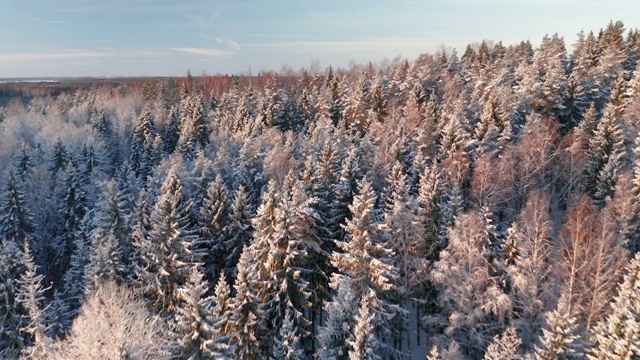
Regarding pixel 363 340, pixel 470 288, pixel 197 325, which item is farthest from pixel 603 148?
pixel 197 325

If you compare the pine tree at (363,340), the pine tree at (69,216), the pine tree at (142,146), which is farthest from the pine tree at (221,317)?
the pine tree at (142,146)

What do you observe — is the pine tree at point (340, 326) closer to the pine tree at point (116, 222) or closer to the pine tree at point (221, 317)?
the pine tree at point (221, 317)

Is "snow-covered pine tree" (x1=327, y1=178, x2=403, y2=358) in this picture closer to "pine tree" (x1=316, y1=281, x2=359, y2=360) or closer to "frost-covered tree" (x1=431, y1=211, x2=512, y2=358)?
"pine tree" (x1=316, y1=281, x2=359, y2=360)

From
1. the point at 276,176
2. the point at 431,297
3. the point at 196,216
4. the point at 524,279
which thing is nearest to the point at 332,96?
the point at 276,176

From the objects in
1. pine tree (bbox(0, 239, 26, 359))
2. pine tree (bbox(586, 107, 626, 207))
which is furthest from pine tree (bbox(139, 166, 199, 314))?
pine tree (bbox(586, 107, 626, 207))

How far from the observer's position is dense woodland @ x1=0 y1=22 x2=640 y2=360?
23.4 m

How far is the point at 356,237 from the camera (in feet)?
84.1

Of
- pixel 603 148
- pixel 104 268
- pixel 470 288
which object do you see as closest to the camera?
pixel 470 288

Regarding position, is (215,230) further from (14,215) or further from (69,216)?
(14,215)

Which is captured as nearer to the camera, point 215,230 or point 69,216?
point 215,230

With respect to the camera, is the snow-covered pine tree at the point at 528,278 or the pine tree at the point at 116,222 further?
the pine tree at the point at 116,222

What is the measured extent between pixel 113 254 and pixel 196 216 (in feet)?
32.0

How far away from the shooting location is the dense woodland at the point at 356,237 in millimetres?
23359

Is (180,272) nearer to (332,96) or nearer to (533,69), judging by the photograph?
(332,96)
